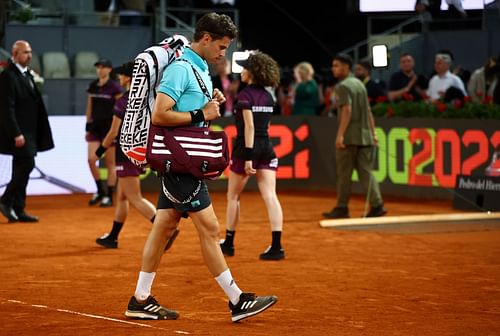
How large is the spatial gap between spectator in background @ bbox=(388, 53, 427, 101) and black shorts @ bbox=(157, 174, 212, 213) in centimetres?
1130

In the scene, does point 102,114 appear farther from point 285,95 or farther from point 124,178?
point 285,95

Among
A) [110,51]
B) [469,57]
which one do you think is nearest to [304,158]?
[469,57]

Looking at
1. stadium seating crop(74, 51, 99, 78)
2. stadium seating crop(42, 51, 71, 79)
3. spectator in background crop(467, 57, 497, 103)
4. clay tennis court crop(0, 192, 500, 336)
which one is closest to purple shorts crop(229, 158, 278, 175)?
clay tennis court crop(0, 192, 500, 336)

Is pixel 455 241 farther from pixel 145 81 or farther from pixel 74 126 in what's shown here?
pixel 74 126

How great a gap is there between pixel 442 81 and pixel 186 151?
11.5 metres

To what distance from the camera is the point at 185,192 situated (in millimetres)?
7590

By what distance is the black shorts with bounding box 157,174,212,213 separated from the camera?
759cm

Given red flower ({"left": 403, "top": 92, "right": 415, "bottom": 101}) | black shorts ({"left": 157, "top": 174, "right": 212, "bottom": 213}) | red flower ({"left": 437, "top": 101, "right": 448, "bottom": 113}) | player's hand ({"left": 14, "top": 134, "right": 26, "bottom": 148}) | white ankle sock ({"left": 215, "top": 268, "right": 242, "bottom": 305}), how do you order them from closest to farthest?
black shorts ({"left": 157, "top": 174, "right": 212, "bottom": 213}) → white ankle sock ({"left": 215, "top": 268, "right": 242, "bottom": 305}) → player's hand ({"left": 14, "top": 134, "right": 26, "bottom": 148}) → red flower ({"left": 437, "top": 101, "right": 448, "bottom": 113}) → red flower ({"left": 403, "top": 92, "right": 415, "bottom": 101})

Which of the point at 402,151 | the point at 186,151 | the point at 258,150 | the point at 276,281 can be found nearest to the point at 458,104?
the point at 402,151

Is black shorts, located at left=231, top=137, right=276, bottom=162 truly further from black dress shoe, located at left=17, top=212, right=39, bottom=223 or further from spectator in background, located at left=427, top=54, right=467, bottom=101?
spectator in background, located at left=427, top=54, right=467, bottom=101

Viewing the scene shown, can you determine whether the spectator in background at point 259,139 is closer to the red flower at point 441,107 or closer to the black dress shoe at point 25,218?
the black dress shoe at point 25,218

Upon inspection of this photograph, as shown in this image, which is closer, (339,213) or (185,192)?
(185,192)

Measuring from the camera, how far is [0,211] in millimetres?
14359

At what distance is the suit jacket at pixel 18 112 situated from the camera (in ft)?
45.9
